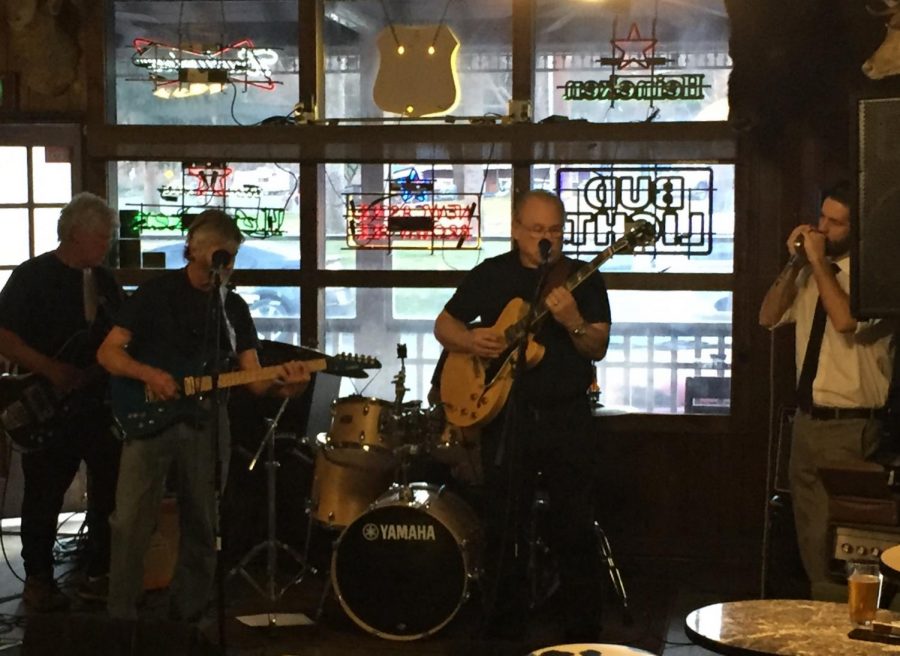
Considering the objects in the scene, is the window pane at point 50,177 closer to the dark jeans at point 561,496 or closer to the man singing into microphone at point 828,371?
the dark jeans at point 561,496

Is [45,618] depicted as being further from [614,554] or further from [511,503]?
[614,554]

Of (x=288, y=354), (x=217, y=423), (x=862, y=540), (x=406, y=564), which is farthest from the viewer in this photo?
(x=288, y=354)

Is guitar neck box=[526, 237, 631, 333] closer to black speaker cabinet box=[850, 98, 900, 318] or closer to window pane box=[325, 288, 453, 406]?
black speaker cabinet box=[850, 98, 900, 318]

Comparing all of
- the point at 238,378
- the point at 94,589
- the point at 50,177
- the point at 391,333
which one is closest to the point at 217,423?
the point at 238,378

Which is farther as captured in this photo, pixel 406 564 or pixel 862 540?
pixel 406 564

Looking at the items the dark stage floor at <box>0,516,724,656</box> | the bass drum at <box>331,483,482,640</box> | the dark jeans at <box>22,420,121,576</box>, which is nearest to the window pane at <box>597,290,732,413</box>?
the dark stage floor at <box>0,516,724,656</box>

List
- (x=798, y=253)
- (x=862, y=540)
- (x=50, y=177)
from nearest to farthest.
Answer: (x=862, y=540)
(x=798, y=253)
(x=50, y=177)

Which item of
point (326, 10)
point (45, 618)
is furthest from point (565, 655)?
point (326, 10)

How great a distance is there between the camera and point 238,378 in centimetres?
483

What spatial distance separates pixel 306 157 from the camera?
634cm

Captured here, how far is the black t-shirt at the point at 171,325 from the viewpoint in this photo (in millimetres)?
4824

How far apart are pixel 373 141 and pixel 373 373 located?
109cm

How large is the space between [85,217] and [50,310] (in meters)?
0.40

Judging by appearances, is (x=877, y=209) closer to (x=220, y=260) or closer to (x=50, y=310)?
(x=220, y=260)
